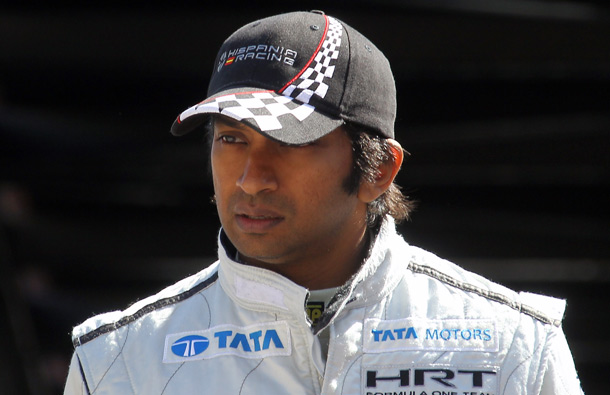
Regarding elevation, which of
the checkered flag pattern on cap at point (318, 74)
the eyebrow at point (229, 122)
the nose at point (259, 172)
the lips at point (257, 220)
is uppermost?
the checkered flag pattern on cap at point (318, 74)

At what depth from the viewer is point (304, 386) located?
5.09ft

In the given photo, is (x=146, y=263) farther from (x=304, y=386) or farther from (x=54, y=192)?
(x=304, y=386)

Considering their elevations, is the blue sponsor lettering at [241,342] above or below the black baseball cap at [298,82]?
below

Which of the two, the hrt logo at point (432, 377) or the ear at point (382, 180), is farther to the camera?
the ear at point (382, 180)

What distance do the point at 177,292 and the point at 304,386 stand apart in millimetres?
334

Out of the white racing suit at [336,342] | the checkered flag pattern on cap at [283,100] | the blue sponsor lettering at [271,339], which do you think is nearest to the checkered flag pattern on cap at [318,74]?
→ the checkered flag pattern on cap at [283,100]

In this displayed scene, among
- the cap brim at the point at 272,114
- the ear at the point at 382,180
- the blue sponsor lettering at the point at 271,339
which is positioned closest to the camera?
the cap brim at the point at 272,114

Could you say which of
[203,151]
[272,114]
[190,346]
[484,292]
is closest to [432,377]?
[484,292]

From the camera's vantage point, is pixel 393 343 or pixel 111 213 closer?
pixel 393 343

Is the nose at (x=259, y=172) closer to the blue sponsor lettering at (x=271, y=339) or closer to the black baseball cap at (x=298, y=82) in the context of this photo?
the black baseball cap at (x=298, y=82)

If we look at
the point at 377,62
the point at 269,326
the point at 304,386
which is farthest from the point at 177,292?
the point at 377,62

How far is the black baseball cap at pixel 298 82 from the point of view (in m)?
1.52

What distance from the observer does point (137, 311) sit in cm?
167

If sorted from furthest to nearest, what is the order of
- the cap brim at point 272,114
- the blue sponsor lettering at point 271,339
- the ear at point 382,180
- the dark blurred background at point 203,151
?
the dark blurred background at point 203,151
the ear at point 382,180
the blue sponsor lettering at point 271,339
the cap brim at point 272,114
